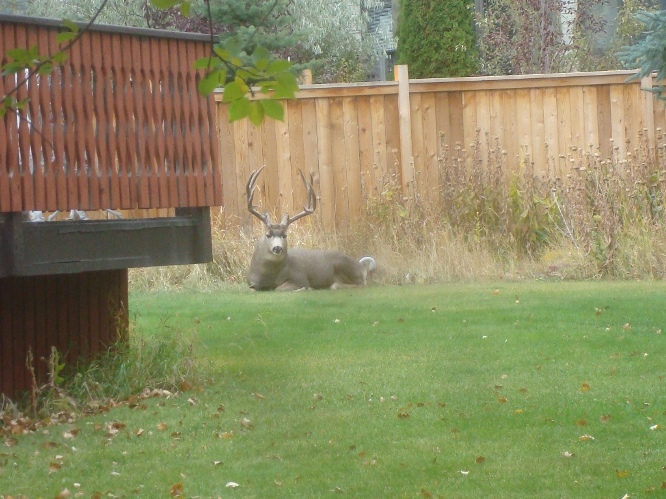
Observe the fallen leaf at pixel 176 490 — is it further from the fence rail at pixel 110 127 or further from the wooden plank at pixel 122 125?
the wooden plank at pixel 122 125

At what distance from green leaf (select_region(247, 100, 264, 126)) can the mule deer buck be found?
30.3 ft

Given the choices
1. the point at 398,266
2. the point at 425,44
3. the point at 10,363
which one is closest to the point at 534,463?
the point at 10,363

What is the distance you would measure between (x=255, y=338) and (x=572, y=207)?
17.0 ft

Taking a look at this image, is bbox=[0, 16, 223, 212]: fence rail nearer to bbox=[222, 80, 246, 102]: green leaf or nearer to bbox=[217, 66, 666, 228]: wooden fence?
bbox=[222, 80, 246, 102]: green leaf

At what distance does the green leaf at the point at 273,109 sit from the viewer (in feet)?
10.4

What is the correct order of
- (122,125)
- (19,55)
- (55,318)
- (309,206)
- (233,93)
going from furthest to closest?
(309,206) → (55,318) → (122,125) → (19,55) → (233,93)

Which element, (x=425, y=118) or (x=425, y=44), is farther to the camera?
(x=425, y=44)

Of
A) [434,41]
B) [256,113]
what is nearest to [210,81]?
[256,113]

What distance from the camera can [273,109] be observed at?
3203 millimetres

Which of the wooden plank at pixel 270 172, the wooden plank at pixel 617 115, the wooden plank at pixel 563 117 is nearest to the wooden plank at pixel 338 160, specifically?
the wooden plank at pixel 270 172

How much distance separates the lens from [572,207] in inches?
506

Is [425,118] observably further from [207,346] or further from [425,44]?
[207,346]

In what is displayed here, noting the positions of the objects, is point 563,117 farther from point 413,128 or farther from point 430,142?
point 413,128

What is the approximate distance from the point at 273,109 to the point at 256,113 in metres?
0.07
